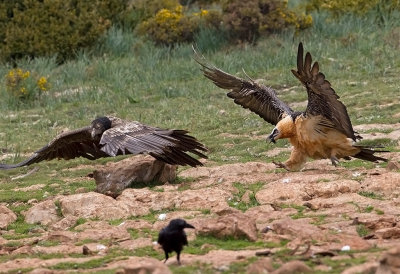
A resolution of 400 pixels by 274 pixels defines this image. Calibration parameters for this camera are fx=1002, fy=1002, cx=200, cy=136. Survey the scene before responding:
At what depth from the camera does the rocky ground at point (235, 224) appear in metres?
7.61

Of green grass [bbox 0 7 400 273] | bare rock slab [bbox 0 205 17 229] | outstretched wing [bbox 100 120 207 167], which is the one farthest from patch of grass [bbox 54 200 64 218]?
outstretched wing [bbox 100 120 207 167]

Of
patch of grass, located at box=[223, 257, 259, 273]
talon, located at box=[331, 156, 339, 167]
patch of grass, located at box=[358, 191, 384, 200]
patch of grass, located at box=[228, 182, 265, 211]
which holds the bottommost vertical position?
patch of grass, located at box=[228, 182, 265, 211]

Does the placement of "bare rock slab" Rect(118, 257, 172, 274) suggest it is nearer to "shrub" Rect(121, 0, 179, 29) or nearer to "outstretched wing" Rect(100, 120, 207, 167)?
"outstretched wing" Rect(100, 120, 207, 167)

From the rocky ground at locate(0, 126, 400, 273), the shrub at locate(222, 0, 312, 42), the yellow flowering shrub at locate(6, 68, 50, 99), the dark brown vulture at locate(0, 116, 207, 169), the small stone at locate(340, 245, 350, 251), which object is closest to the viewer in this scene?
the rocky ground at locate(0, 126, 400, 273)

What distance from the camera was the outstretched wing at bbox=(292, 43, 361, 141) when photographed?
404 inches

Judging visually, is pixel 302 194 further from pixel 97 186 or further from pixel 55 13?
pixel 55 13

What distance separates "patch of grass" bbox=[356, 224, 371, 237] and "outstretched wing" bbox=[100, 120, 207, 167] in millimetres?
2642

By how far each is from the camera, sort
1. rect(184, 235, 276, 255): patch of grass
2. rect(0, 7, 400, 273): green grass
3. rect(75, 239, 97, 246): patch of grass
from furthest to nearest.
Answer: rect(0, 7, 400, 273): green grass, rect(75, 239, 97, 246): patch of grass, rect(184, 235, 276, 255): patch of grass

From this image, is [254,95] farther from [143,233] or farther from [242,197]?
[143,233]

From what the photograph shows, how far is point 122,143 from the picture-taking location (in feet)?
34.3

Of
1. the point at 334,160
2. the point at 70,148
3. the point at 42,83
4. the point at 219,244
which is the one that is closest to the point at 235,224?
A: the point at 219,244

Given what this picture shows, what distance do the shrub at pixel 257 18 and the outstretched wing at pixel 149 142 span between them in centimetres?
960

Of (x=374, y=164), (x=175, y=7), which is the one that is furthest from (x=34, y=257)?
(x=175, y=7)

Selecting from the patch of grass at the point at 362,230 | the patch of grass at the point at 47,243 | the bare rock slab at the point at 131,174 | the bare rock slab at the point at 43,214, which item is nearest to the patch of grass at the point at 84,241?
the patch of grass at the point at 47,243
